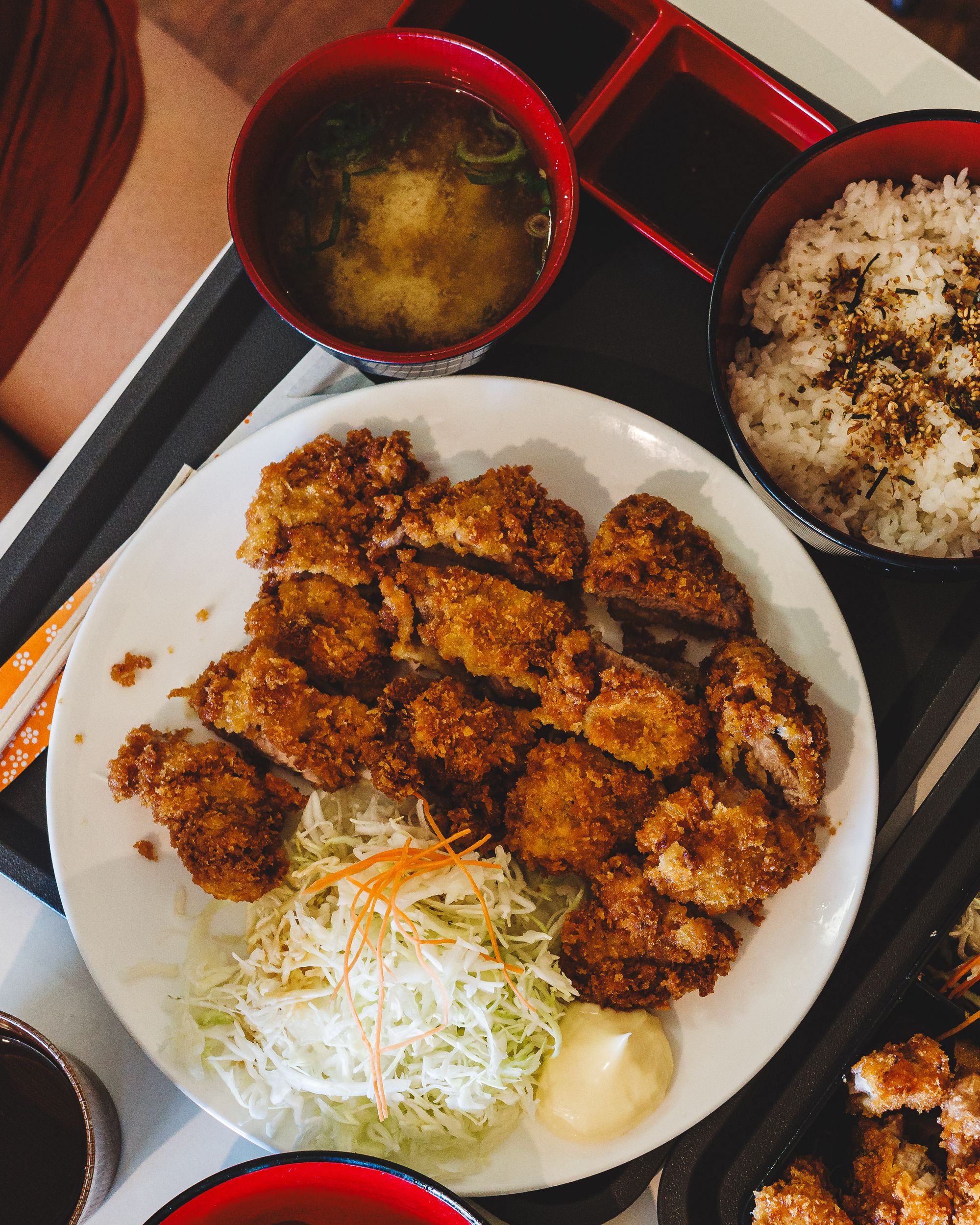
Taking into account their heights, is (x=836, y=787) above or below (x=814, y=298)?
below

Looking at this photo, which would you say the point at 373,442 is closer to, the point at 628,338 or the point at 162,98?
the point at 628,338

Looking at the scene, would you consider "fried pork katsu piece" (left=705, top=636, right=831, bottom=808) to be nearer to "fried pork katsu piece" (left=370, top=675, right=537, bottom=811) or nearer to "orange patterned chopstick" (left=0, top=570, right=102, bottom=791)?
"fried pork katsu piece" (left=370, top=675, right=537, bottom=811)

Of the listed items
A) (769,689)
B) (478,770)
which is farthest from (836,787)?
(478,770)

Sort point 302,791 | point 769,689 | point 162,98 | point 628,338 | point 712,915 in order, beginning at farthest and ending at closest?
point 162,98 < point 628,338 < point 302,791 < point 712,915 < point 769,689

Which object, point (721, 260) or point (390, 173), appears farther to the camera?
point (390, 173)

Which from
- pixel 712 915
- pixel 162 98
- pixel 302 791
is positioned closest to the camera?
pixel 712 915

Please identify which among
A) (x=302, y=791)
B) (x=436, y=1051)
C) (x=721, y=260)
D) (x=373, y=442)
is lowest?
(x=436, y=1051)

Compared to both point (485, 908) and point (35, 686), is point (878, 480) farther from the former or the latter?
point (35, 686)
